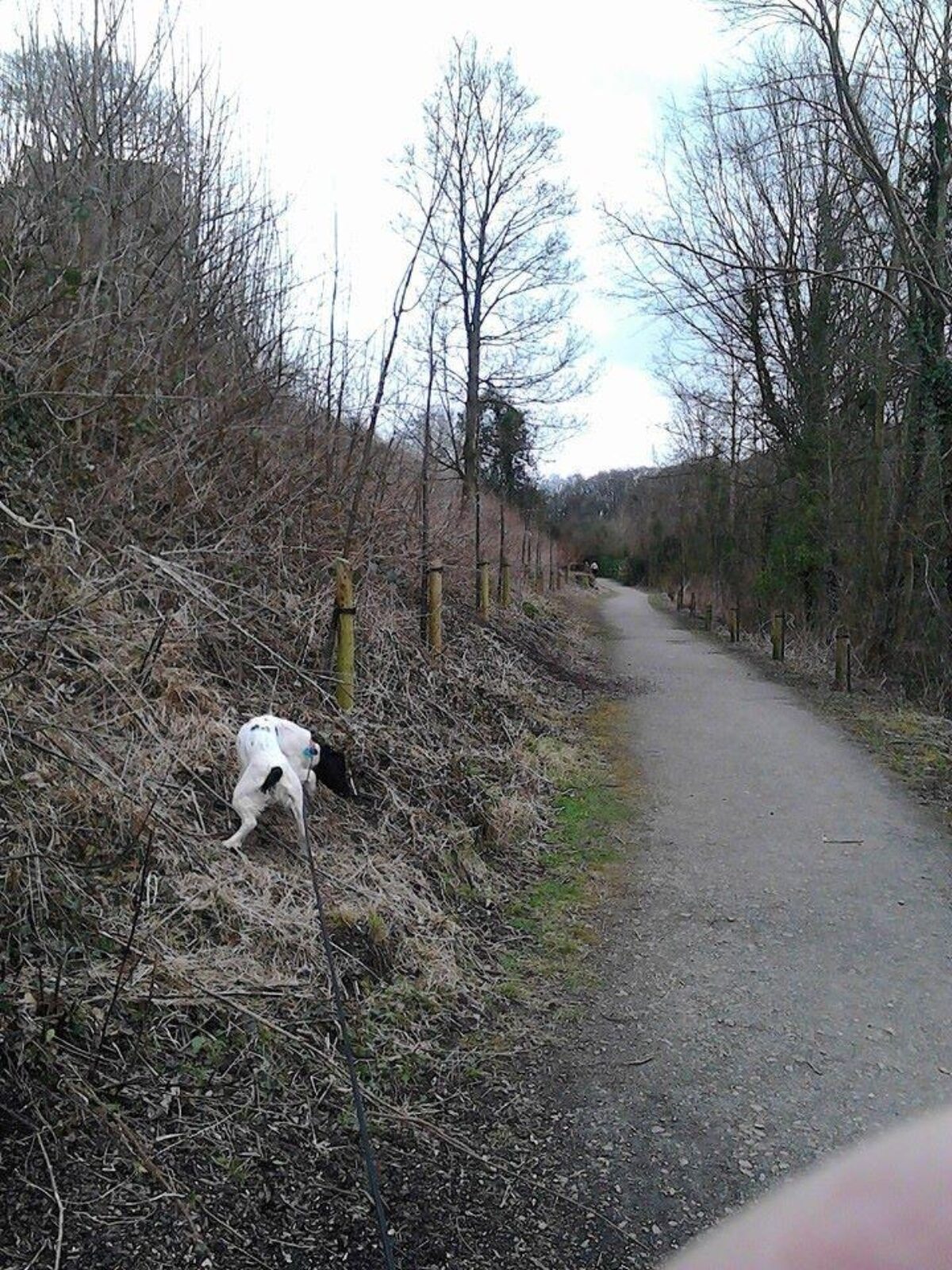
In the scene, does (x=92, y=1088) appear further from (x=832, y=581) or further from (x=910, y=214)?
(x=832, y=581)

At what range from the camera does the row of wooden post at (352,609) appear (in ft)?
24.5

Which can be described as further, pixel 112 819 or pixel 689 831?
pixel 689 831

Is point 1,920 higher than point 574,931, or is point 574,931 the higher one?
point 1,920

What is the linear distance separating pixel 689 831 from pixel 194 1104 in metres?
4.72

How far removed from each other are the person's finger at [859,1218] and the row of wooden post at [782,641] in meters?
15.3

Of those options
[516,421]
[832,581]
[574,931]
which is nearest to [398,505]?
Result: [574,931]

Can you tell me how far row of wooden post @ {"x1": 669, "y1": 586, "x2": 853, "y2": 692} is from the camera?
50.4ft

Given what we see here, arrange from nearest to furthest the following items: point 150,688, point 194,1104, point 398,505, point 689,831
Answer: point 194,1104 < point 150,688 < point 689,831 < point 398,505

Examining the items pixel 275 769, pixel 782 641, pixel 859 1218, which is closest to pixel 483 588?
pixel 782 641

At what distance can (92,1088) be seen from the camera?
323 cm

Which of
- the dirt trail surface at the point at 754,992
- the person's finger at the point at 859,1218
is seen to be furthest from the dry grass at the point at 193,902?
the person's finger at the point at 859,1218

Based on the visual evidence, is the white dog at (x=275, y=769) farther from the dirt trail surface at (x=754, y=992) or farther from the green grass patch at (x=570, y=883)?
the dirt trail surface at (x=754, y=992)

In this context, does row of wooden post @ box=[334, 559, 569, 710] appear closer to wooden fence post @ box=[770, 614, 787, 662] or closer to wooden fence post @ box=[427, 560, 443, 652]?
wooden fence post @ box=[427, 560, 443, 652]

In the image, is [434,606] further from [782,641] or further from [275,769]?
[782,641]
